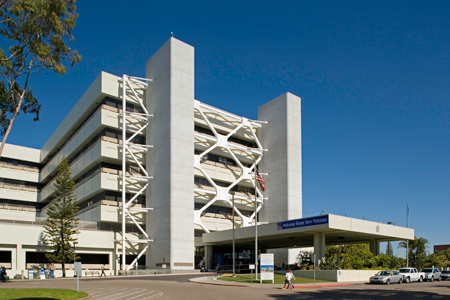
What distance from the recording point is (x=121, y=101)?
5803 centimetres

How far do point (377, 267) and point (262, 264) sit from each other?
1802 cm

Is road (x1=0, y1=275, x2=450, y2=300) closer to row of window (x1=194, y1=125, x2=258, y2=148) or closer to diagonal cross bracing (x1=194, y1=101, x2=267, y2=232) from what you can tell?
diagonal cross bracing (x1=194, y1=101, x2=267, y2=232)

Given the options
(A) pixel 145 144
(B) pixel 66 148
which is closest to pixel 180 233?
(A) pixel 145 144

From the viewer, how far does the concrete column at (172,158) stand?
51.5 metres

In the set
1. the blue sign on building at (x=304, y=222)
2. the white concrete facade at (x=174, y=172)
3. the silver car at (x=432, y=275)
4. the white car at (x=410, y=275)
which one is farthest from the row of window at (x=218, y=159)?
the silver car at (x=432, y=275)

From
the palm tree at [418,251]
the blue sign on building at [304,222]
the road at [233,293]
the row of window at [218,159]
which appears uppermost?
the row of window at [218,159]

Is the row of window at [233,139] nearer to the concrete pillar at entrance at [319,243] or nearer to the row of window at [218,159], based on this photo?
the row of window at [218,159]

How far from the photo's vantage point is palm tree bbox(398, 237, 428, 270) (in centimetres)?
7719

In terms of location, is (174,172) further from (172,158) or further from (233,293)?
(233,293)

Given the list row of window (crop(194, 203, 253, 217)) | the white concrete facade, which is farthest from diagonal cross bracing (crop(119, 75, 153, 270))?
row of window (crop(194, 203, 253, 217))

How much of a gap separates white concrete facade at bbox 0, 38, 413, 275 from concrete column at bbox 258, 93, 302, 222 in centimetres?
16

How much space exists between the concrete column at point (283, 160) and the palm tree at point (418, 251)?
28.6 metres

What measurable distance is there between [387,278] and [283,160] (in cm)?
Result: 2969

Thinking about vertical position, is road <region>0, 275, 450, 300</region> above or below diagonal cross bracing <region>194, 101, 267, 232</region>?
below
